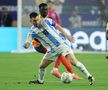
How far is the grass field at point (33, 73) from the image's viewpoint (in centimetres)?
1572

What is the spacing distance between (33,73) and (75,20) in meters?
12.4

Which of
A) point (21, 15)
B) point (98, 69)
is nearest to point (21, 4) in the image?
point (21, 15)

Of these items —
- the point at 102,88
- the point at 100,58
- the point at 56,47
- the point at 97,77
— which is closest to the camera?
the point at 102,88

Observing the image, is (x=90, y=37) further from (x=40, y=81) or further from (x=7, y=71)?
(x=40, y=81)

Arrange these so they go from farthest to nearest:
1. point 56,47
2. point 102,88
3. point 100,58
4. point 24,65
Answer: point 100,58 → point 24,65 → point 56,47 → point 102,88

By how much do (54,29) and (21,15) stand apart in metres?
16.0

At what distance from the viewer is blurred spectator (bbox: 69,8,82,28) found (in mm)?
32250

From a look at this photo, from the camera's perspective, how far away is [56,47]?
16312 millimetres

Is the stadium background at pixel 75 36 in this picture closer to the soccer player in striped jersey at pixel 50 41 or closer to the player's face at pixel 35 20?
the soccer player in striped jersey at pixel 50 41

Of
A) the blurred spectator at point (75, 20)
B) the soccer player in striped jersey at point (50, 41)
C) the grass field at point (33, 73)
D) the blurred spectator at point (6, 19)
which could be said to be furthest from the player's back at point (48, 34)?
the blurred spectator at point (6, 19)

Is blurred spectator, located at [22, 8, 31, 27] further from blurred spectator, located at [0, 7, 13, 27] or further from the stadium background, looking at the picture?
blurred spectator, located at [0, 7, 13, 27]

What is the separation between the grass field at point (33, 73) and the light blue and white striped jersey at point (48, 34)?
40.3 inches

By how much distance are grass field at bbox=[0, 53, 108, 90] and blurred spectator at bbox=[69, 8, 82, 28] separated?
3.11 meters

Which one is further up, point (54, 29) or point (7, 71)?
point (54, 29)
